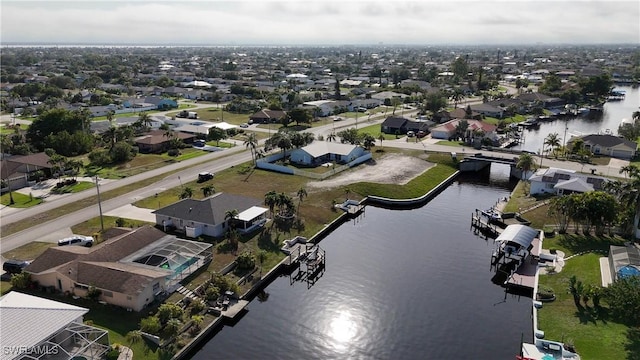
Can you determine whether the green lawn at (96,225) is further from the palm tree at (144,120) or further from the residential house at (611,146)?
the residential house at (611,146)

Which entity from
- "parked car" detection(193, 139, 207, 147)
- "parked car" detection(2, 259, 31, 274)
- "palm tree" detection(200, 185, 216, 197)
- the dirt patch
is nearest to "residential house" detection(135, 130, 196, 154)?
"parked car" detection(193, 139, 207, 147)

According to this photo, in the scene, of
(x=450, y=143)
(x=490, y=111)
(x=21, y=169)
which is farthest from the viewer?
(x=490, y=111)

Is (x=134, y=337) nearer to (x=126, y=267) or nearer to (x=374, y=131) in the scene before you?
(x=126, y=267)

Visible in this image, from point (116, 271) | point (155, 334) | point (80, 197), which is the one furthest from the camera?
point (80, 197)

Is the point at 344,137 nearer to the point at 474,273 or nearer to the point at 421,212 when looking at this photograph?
the point at 421,212

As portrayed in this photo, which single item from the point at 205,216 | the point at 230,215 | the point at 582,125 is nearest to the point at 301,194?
the point at 230,215

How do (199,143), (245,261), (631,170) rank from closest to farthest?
(245,261), (631,170), (199,143)

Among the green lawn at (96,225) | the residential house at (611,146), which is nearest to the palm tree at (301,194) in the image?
the green lawn at (96,225)

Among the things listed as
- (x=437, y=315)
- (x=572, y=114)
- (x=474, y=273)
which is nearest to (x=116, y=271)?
(x=437, y=315)
